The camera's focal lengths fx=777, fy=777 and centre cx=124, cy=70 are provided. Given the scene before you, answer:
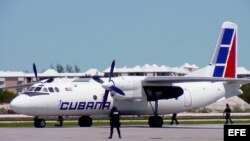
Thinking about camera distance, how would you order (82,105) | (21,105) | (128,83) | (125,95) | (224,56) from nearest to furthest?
(21,105), (82,105), (125,95), (128,83), (224,56)

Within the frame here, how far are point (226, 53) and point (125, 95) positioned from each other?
431 inches

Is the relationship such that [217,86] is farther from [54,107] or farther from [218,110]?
[218,110]

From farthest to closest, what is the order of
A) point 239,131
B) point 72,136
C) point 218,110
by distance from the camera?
1. point 218,110
2. point 72,136
3. point 239,131

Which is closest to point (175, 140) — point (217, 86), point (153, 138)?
point (153, 138)

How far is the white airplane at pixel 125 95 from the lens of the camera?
48.8 m

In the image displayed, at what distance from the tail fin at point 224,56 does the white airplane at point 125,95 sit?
0.08 m

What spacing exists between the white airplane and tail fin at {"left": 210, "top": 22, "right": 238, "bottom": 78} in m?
0.18

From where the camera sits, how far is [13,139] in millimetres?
35656

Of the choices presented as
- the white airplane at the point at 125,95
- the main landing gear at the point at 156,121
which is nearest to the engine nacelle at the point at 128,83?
the white airplane at the point at 125,95

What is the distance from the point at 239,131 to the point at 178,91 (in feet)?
86.7

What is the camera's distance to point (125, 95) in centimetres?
5072

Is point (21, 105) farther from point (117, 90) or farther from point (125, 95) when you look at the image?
point (125, 95)

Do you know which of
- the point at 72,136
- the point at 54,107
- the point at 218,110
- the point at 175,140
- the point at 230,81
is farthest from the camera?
the point at 218,110

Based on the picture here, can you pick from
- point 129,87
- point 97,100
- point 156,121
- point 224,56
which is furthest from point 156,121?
point 224,56
